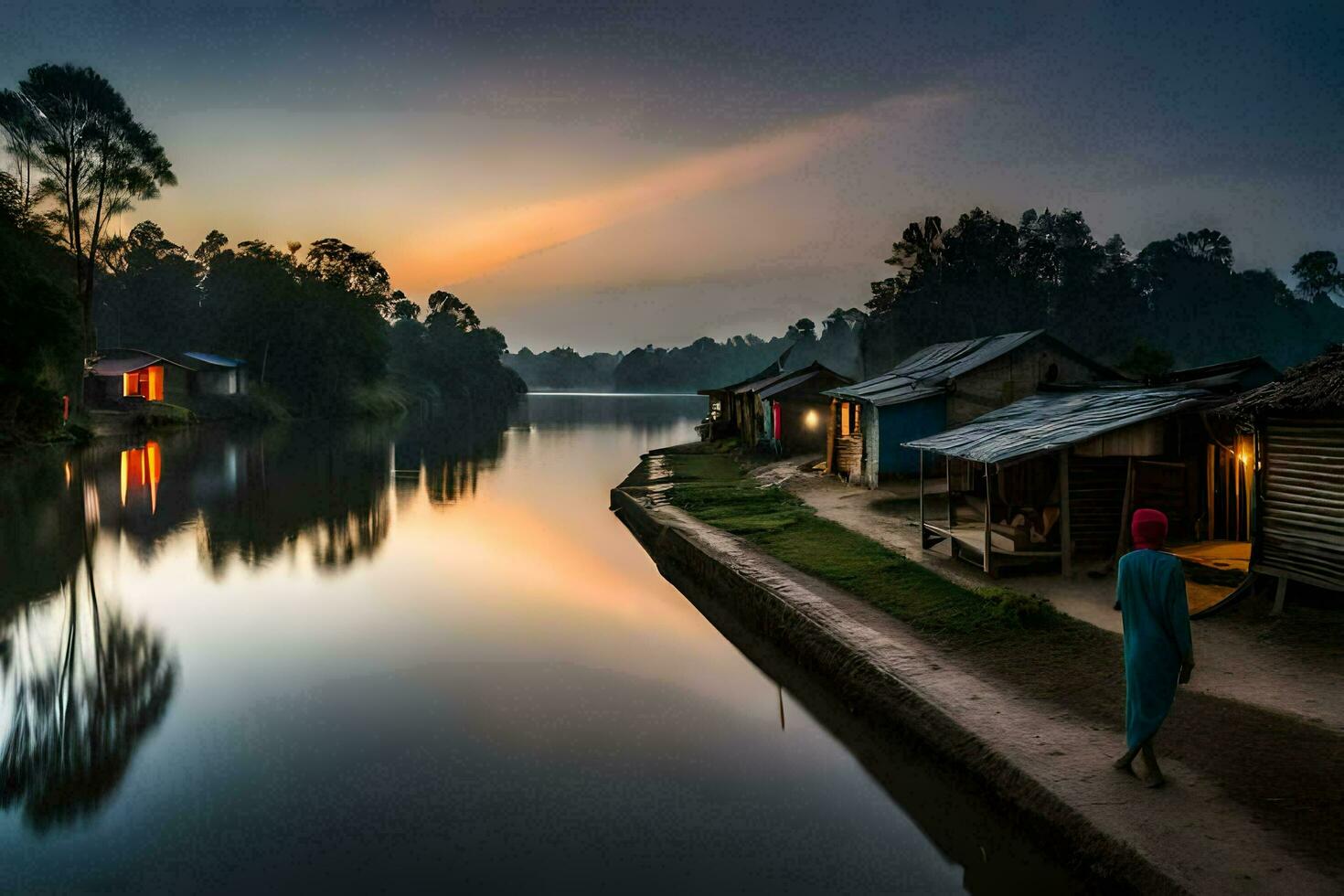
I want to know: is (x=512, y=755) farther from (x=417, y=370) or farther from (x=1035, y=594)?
(x=417, y=370)

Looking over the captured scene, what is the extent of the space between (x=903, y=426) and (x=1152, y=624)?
19346 millimetres

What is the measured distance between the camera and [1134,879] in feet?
19.6

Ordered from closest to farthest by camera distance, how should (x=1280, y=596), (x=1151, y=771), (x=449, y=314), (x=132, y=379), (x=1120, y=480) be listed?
(x=1151, y=771) → (x=1280, y=596) → (x=1120, y=480) → (x=132, y=379) → (x=449, y=314)

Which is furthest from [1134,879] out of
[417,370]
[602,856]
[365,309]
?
[417,370]

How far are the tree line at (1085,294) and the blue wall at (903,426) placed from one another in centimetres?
4474

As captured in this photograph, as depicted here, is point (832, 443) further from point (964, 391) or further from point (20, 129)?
point (20, 129)

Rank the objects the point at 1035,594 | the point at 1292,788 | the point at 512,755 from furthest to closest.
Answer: the point at 1035,594 → the point at 512,755 → the point at 1292,788

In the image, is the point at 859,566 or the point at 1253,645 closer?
the point at 1253,645

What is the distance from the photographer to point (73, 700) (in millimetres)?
10781

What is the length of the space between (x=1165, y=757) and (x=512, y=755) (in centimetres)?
647

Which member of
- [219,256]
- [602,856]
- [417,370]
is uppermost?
[219,256]

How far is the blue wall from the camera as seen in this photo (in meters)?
25.5

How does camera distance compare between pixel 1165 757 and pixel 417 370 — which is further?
pixel 417 370

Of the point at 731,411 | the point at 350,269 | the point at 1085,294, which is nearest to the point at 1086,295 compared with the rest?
the point at 1085,294
